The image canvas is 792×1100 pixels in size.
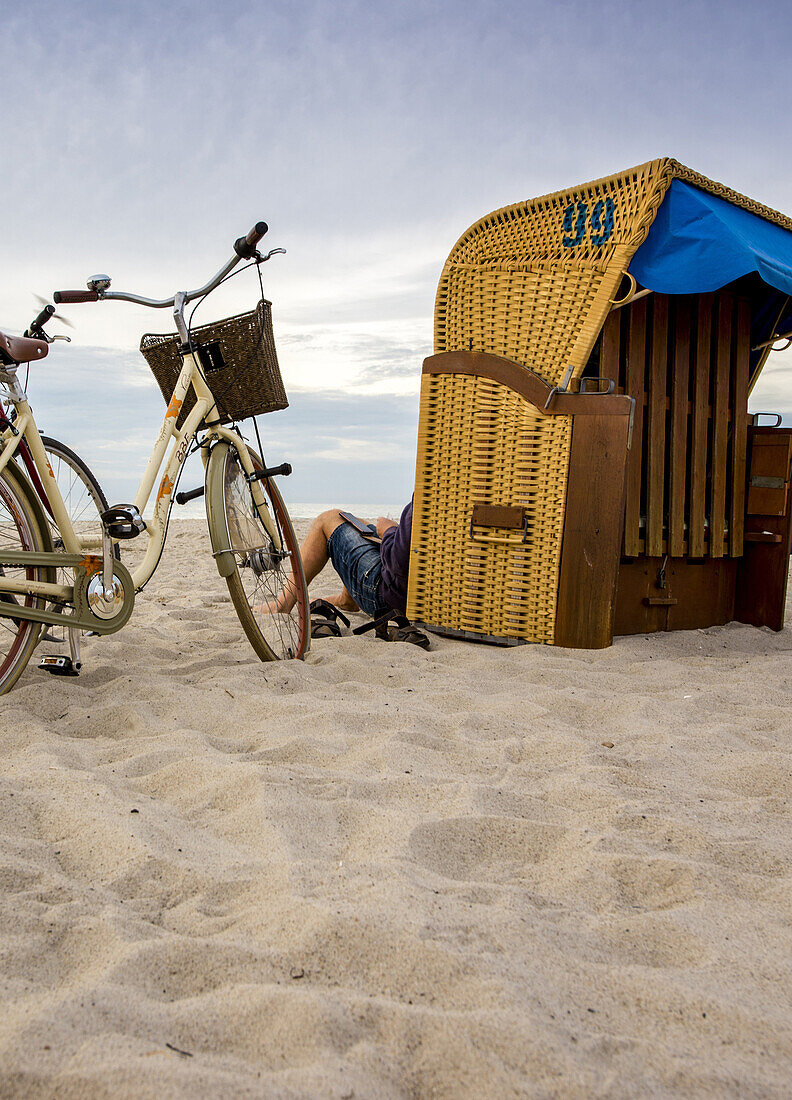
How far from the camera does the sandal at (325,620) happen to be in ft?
13.5

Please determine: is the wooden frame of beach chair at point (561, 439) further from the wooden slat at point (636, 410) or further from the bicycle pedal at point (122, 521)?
the bicycle pedal at point (122, 521)

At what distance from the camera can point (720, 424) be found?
4.57m

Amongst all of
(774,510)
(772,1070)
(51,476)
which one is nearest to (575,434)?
(774,510)

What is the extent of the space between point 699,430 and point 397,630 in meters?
2.04

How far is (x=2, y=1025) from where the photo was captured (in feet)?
3.64

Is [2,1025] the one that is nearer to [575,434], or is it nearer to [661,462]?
[575,434]

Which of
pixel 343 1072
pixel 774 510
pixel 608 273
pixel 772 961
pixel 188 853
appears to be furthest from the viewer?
pixel 774 510

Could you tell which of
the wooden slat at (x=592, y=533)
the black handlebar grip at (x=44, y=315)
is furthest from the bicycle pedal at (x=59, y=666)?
the wooden slat at (x=592, y=533)

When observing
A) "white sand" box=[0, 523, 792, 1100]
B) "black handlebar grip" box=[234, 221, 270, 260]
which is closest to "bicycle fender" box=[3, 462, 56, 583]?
"white sand" box=[0, 523, 792, 1100]

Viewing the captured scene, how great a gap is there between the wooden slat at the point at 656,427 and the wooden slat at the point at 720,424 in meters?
0.47

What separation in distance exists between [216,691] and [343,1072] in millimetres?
1933

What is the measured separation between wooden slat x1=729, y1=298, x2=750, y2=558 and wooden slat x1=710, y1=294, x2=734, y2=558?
9 centimetres

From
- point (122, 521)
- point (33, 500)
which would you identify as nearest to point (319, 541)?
point (122, 521)

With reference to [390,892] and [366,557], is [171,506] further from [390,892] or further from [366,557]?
[390,892]
